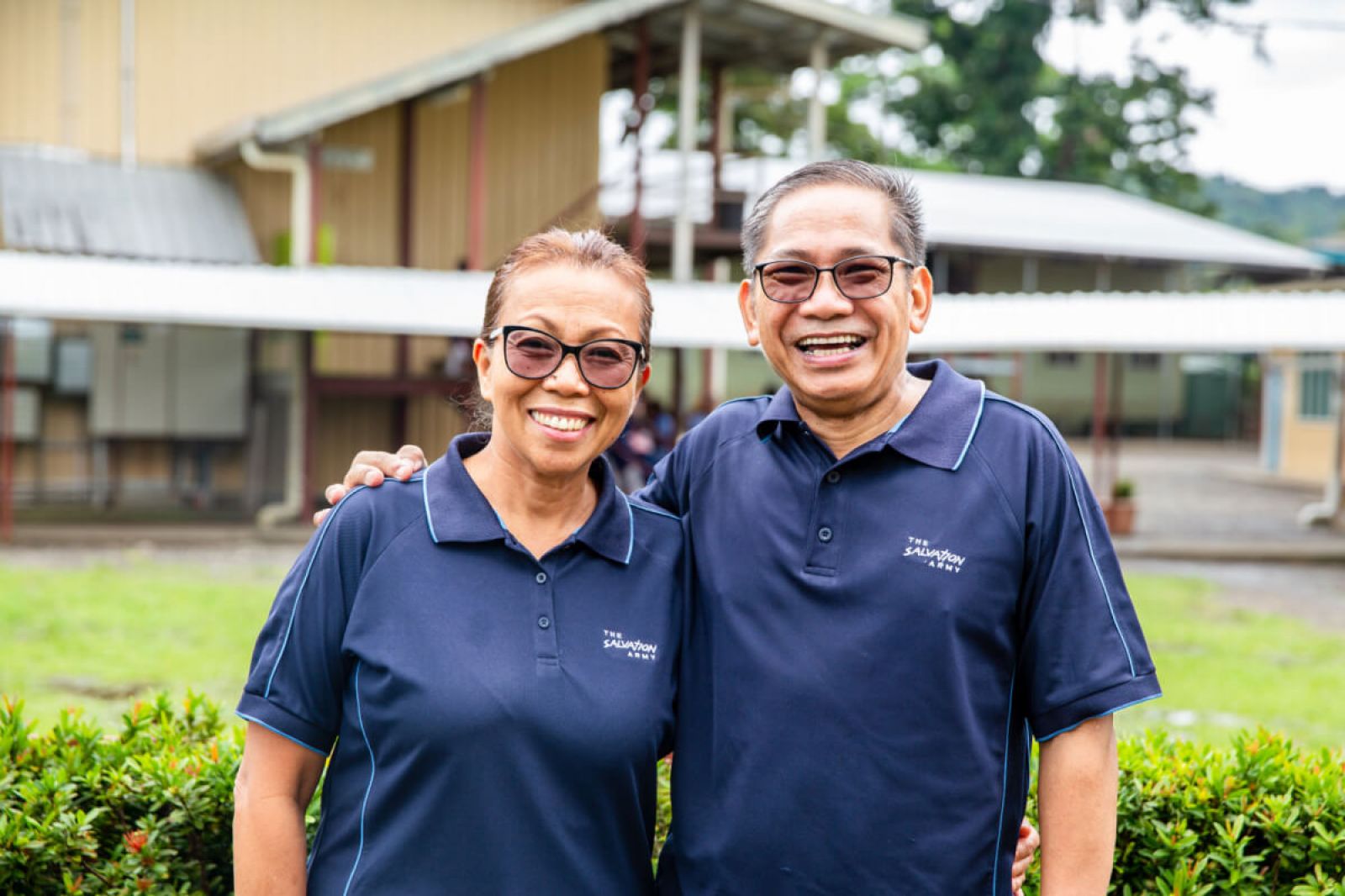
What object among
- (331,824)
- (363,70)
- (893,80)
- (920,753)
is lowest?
(331,824)

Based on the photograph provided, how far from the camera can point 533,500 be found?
99.6 inches

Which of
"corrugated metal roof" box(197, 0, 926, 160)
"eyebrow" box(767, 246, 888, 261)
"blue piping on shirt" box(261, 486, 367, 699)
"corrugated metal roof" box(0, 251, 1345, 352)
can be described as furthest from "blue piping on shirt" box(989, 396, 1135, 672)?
"corrugated metal roof" box(197, 0, 926, 160)

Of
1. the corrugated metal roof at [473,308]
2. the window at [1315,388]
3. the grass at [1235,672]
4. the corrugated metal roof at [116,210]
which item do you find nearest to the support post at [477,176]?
the corrugated metal roof at [473,308]

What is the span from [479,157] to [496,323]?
14.2m

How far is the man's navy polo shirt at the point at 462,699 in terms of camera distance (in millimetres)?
2297

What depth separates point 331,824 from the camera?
2.40 metres

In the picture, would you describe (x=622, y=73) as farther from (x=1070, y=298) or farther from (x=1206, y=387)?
(x=1206, y=387)

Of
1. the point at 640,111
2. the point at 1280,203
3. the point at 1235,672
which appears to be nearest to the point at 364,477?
the point at 1235,672

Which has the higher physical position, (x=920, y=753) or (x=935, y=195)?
(x=935, y=195)

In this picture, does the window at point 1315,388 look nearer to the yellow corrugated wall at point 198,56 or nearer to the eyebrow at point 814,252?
the yellow corrugated wall at point 198,56

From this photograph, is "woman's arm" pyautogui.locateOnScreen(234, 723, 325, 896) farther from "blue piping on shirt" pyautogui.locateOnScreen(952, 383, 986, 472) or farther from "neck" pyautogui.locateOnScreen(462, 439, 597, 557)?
"blue piping on shirt" pyautogui.locateOnScreen(952, 383, 986, 472)

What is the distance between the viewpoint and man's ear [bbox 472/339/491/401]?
2596 mm

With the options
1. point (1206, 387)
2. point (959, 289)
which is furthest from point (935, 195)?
point (1206, 387)

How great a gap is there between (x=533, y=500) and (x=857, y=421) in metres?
0.60
